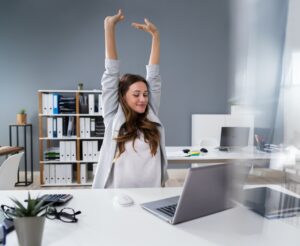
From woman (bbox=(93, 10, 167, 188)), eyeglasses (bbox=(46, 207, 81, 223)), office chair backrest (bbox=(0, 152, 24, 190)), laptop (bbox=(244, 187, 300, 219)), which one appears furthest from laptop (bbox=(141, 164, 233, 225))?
office chair backrest (bbox=(0, 152, 24, 190))

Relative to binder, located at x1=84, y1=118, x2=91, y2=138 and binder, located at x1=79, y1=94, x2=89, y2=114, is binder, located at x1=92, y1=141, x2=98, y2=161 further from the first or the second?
binder, located at x1=79, y1=94, x2=89, y2=114

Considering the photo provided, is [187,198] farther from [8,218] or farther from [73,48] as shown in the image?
[73,48]

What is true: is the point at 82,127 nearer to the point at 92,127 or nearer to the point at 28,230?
the point at 92,127

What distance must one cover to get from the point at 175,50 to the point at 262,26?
13.2ft

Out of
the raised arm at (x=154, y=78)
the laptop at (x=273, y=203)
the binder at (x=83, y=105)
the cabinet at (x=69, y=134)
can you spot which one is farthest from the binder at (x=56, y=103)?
the laptop at (x=273, y=203)

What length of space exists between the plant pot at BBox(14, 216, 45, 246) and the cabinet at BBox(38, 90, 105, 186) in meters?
3.18

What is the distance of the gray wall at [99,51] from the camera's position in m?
4.11

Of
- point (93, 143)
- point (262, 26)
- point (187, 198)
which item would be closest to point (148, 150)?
point (187, 198)

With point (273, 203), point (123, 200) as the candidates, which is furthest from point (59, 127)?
point (273, 203)

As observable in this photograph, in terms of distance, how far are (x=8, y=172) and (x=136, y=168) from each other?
97cm

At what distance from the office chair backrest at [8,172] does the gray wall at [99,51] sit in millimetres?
2509

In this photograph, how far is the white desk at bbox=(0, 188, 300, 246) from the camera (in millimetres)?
761

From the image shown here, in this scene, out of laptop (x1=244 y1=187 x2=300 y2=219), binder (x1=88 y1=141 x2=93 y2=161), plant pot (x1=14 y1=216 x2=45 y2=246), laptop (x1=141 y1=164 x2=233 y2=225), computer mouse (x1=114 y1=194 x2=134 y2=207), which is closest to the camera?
laptop (x1=244 y1=187 x2=300 y2=219)

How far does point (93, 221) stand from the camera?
2.98 feet
